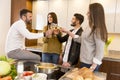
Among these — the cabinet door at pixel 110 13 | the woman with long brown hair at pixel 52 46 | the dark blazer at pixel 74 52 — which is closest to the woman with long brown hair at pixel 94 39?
the dark blazer at pixel 74 52

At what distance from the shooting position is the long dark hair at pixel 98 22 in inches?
68.8

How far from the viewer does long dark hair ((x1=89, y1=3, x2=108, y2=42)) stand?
1747mm

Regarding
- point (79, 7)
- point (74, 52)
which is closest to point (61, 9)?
point (79, 7)

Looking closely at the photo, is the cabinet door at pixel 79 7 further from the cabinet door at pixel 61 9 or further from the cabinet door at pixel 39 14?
the cabinet door at pixel 39 14

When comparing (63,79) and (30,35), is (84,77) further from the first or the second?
(30,35)

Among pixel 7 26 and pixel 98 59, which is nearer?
pixel 98 59

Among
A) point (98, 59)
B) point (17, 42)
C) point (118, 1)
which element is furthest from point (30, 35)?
point (118, 1)

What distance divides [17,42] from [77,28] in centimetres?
84

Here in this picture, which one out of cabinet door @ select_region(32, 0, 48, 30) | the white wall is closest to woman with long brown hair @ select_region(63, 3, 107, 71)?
cabinet door @ select_region(32, 0, 48, 30)

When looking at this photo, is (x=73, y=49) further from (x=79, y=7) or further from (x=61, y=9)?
(x=61, y=9)

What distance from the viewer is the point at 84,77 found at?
1.22 metres

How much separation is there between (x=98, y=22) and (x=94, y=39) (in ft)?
0.61

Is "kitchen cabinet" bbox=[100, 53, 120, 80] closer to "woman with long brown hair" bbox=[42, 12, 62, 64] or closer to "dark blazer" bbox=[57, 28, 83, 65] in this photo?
"dark blazer" bbox=[57, 28, 83, 65]

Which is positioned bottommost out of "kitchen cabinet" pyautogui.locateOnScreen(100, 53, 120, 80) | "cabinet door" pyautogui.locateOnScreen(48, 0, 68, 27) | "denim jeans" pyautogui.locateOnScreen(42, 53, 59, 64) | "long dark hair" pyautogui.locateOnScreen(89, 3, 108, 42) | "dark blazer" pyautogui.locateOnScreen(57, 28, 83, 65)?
"kitchen cabinet" pyautogui.locateOnScreen(100, 53, 120, 80)
